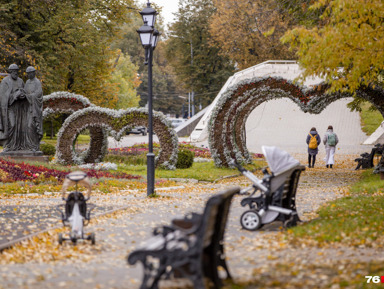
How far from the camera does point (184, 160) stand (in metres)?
22.0

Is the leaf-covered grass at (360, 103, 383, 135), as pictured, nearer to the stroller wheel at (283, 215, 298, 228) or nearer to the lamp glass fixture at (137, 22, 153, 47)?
the lamp glass fixture at (137, 22, 153, 47)

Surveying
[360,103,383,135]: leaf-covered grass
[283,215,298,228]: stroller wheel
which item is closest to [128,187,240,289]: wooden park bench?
[283,215,298,228]: stroller wheel

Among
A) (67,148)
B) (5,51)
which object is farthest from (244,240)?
(5,51)

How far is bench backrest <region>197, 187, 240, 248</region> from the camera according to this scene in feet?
17.0

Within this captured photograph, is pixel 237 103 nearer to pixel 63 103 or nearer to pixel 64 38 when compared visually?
pixel 63 103

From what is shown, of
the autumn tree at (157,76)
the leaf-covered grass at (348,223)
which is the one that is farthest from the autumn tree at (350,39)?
the autumn tree at (157,76)

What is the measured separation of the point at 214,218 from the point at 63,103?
19.3 meters

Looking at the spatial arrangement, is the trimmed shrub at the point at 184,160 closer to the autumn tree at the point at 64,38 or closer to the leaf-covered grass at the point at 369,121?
the autumn tree at the point at 64,38

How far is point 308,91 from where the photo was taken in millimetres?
19719

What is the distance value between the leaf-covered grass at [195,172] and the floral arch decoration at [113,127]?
85 cm

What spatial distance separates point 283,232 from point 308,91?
39.1 feet

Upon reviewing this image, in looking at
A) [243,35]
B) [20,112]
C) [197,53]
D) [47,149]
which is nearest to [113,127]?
[20,112]

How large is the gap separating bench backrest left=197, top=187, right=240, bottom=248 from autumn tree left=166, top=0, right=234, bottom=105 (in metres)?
54.3

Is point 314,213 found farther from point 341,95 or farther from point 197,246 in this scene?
point 341,95
